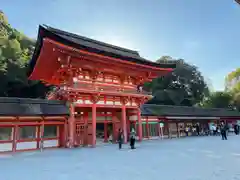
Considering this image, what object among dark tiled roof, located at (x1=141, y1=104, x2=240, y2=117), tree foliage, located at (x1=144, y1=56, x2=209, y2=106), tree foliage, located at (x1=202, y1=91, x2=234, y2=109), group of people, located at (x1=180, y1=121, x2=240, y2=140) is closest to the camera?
dark tiled roof, located at (x1=141, y1=104, x2=240, y2=117)

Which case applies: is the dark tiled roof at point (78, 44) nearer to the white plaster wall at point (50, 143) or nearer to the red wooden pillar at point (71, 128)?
the red wooden pillar at point (71, 128)

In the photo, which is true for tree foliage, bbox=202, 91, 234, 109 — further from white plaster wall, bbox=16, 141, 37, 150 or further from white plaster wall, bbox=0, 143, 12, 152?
white plaster wall, bbox=0, 143, 12, 152

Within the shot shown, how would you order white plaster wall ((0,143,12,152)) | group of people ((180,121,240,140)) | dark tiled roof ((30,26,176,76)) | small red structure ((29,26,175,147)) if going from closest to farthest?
dark tiled roof ((30,26,176,76))
white plaster wall ((0,143,12,152))
small red structure ((29,26,175,147))
group of people ((180,121,240,140))

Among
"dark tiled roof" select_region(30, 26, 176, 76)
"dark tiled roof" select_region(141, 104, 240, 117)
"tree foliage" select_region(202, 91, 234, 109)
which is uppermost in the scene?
"dark tiled roof" select_region(30, 26, 176, 76)

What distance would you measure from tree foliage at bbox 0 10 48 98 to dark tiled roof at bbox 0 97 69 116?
15001mm

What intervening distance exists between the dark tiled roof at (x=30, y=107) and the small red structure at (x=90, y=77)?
76 cm

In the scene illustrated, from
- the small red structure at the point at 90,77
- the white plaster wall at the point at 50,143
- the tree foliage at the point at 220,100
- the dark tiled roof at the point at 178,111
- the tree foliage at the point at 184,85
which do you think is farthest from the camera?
the tree foliage at the point at 220,100

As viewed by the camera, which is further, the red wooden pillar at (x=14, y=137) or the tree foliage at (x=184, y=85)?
the tree foliage at (x=184, y=85)

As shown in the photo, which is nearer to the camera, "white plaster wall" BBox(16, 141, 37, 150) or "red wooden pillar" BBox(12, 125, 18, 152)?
"red wooden pillar" BBox(12, 125, 18, 152)

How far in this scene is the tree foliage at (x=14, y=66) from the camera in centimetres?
2614

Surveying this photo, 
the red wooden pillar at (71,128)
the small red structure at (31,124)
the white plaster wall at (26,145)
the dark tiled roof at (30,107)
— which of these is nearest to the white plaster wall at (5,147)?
the small red structure at (31,124)

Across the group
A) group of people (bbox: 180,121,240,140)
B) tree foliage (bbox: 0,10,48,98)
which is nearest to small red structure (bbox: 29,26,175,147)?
group of people (bbox: 180,121,240,140)

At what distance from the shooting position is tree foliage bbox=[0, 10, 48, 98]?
2614cm

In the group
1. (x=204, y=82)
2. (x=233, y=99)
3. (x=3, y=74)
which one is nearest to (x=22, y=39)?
(x=3, y=74)
